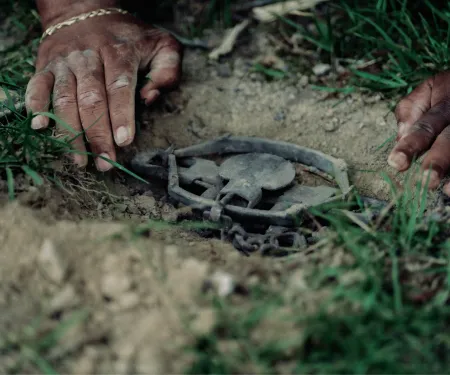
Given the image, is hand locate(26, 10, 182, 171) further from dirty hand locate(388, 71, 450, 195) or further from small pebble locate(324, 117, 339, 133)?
dirty hand locate(388, 71, 450, 195)

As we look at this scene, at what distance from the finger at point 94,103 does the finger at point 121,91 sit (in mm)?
26

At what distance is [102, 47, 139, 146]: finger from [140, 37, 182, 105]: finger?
0.26 ft

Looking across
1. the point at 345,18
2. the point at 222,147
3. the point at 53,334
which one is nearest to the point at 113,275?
the point at 53,334

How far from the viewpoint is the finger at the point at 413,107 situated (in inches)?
94.4

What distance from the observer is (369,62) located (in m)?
2.89

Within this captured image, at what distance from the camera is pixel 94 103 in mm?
2398

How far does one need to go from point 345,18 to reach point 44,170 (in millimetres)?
1854

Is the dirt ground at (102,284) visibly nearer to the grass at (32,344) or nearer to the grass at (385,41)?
the grass at (32,344)

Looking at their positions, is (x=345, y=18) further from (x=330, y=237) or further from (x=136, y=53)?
(x=330, y=237)

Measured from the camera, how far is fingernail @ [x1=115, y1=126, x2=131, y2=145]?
234 centimetres

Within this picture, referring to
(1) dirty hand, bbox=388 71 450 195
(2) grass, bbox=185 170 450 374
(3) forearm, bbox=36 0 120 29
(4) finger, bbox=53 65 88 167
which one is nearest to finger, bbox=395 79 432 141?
(1) dirty hand, bbox=388 71 450 195

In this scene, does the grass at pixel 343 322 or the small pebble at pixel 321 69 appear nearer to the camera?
the grass at pixel 343 322

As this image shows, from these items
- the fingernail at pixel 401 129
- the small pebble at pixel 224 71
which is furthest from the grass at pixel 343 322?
the small pebble at pixel 224 71

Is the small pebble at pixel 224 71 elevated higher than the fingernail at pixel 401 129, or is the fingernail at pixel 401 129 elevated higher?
the small pebble at pixel 224 71
